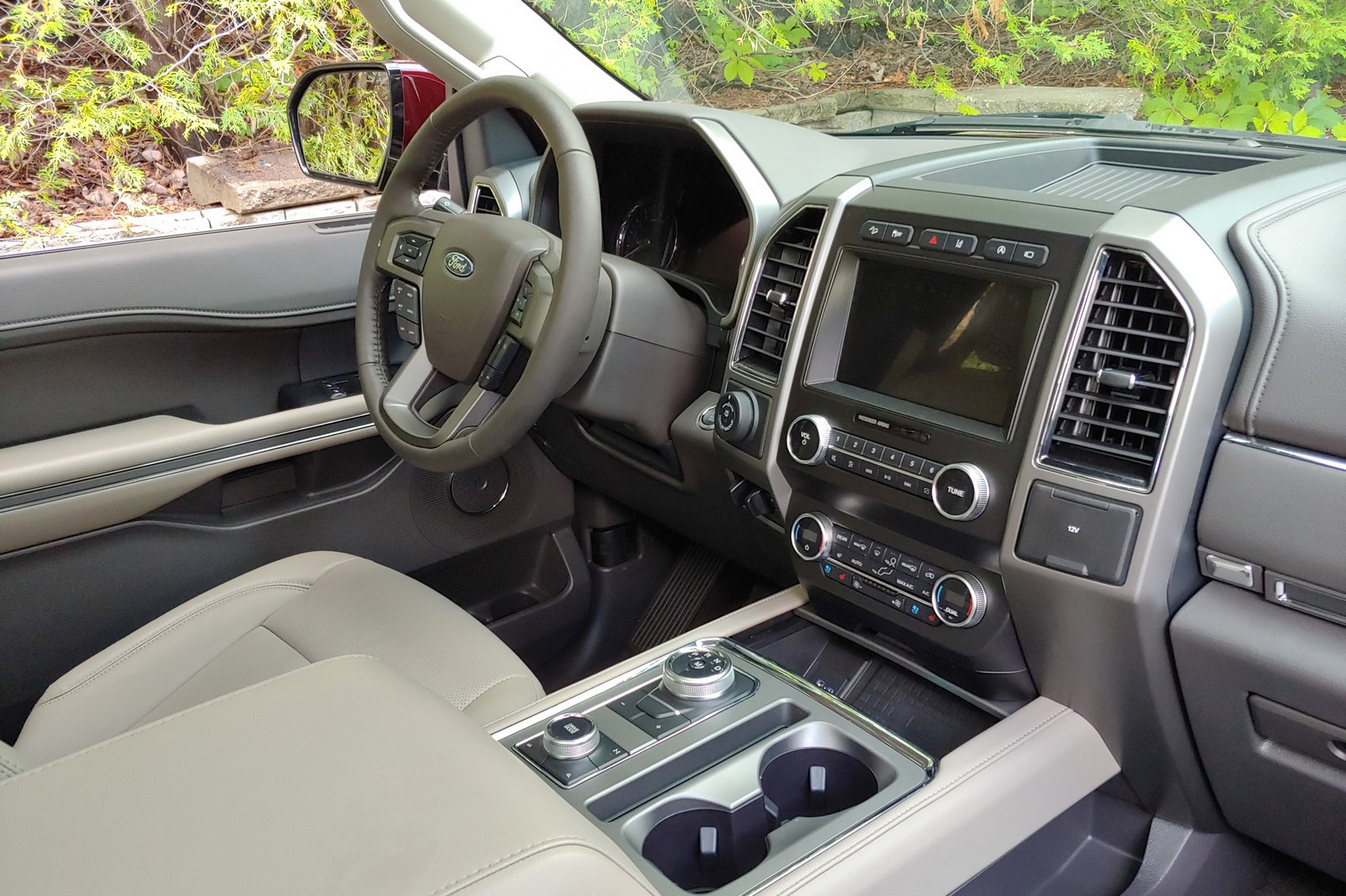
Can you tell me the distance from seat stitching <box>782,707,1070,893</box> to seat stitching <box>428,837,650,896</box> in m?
0.25

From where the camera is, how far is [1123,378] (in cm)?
100

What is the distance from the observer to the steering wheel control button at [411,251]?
5.08 ft

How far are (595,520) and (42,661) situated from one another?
105cm

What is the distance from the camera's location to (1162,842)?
4.24 feet

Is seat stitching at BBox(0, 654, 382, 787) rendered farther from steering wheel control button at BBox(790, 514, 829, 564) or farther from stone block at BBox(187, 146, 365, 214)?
stone block at BBox(187, 146, 365, 214)

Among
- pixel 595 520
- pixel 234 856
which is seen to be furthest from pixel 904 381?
pixel 595 520

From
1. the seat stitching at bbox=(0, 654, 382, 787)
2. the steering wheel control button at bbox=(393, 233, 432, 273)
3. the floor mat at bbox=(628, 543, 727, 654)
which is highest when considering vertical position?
the steering wheel control button at bbox=(393, 233, 432, 273)

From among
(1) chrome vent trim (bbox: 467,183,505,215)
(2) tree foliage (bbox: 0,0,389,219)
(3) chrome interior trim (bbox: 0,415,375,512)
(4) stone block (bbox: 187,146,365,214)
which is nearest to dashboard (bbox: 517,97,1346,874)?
(1) chrome vent trim (bbox: 467,183,505,215)

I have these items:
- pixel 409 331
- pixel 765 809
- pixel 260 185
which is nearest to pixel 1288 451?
pixel 765 809

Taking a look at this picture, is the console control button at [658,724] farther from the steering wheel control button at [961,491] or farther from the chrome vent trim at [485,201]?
the chrome vent trim at [485,201]

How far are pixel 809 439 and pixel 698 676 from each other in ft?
1.08

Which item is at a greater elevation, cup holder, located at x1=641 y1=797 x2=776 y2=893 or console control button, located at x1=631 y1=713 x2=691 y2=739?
console control button, located at x1=631 y1=713 x2=691 y2=739

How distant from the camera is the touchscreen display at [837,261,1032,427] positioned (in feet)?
3.71

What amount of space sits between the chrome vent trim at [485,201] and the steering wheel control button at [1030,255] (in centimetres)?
104
